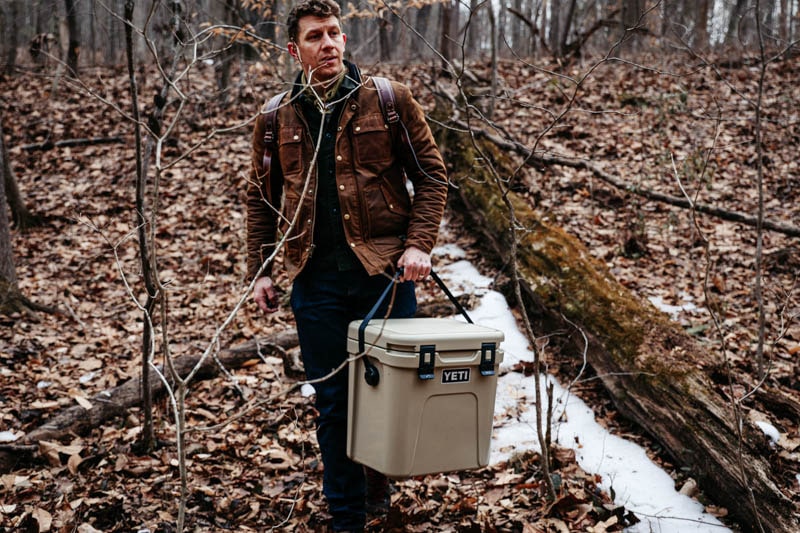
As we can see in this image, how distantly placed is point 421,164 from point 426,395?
113 cm

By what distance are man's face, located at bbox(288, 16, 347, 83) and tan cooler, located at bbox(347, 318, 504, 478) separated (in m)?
1.22

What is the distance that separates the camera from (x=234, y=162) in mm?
8938

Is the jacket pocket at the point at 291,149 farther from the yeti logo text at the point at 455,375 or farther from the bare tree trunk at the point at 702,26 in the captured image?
the bare tree trunk at the point at 702,26

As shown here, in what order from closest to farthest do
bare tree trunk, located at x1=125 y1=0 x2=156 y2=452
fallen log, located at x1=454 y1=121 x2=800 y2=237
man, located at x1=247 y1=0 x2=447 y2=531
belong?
1. man, located at x1=247 y1=0 x2=447 y2=531
2. bare tree trunk, located at x1=125 y1=0 x2=156 y2=452
3. fallen log, located at x1=454 y1=121 x2=800 y2=237

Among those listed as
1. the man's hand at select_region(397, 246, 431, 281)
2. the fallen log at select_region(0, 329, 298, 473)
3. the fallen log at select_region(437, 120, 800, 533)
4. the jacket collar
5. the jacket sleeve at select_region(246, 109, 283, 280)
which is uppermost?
the jacket collar

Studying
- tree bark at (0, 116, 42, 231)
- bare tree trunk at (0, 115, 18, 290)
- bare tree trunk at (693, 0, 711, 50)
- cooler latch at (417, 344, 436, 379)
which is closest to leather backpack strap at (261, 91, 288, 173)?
cooler latch at (417, 344, 436, 379)

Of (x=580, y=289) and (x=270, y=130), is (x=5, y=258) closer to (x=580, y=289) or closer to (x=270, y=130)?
(x=270, y=130)

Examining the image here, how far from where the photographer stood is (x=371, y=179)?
2.88 meters

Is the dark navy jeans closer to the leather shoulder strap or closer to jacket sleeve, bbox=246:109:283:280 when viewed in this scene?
jacket sleeve, bbox=246:109:283:280

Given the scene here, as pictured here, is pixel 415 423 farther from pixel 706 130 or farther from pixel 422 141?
pixel 706 130

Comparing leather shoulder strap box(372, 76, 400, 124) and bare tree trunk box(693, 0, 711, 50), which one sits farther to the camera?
bare tree trunk box(693, 0, 711, 50)

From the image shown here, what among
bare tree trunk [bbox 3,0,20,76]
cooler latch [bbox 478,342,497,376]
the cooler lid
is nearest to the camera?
the cooler lid

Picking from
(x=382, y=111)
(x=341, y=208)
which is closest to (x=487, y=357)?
(x=341, y=208)

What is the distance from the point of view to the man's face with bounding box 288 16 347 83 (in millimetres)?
2852
